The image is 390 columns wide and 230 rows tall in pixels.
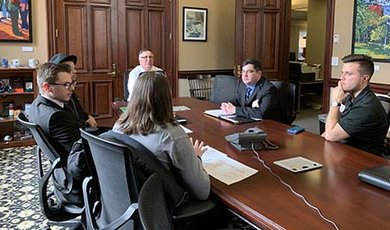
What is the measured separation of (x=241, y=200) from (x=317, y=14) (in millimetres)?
8810

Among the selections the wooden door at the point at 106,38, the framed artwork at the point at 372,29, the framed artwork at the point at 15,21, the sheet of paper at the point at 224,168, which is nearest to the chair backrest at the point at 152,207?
the sheet of paper at the point at 224,168

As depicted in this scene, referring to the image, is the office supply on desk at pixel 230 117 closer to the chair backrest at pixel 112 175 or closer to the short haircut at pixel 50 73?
the short haircut at pixel 50 73

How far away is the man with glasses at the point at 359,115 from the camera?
8.16 feet

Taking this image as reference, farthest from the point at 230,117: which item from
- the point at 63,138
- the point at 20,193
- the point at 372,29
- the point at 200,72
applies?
the point at 200,72

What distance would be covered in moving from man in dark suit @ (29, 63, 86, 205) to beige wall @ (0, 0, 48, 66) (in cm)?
311

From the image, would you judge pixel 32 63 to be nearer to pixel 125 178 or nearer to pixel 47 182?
pixel 47 182

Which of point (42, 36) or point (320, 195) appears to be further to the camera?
point (42, 36)

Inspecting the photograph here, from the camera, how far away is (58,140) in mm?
2264

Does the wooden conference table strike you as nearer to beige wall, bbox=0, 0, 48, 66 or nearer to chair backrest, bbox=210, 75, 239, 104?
chair backrest, bbox=210, 75, 239, 104

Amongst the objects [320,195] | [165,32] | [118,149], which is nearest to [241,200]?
[320,195]

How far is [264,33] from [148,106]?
5.27m

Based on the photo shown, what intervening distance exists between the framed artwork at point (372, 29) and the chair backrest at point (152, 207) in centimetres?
521

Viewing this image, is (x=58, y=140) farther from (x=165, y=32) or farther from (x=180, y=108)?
(x=165, y=32)

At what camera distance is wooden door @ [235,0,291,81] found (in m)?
6.44
